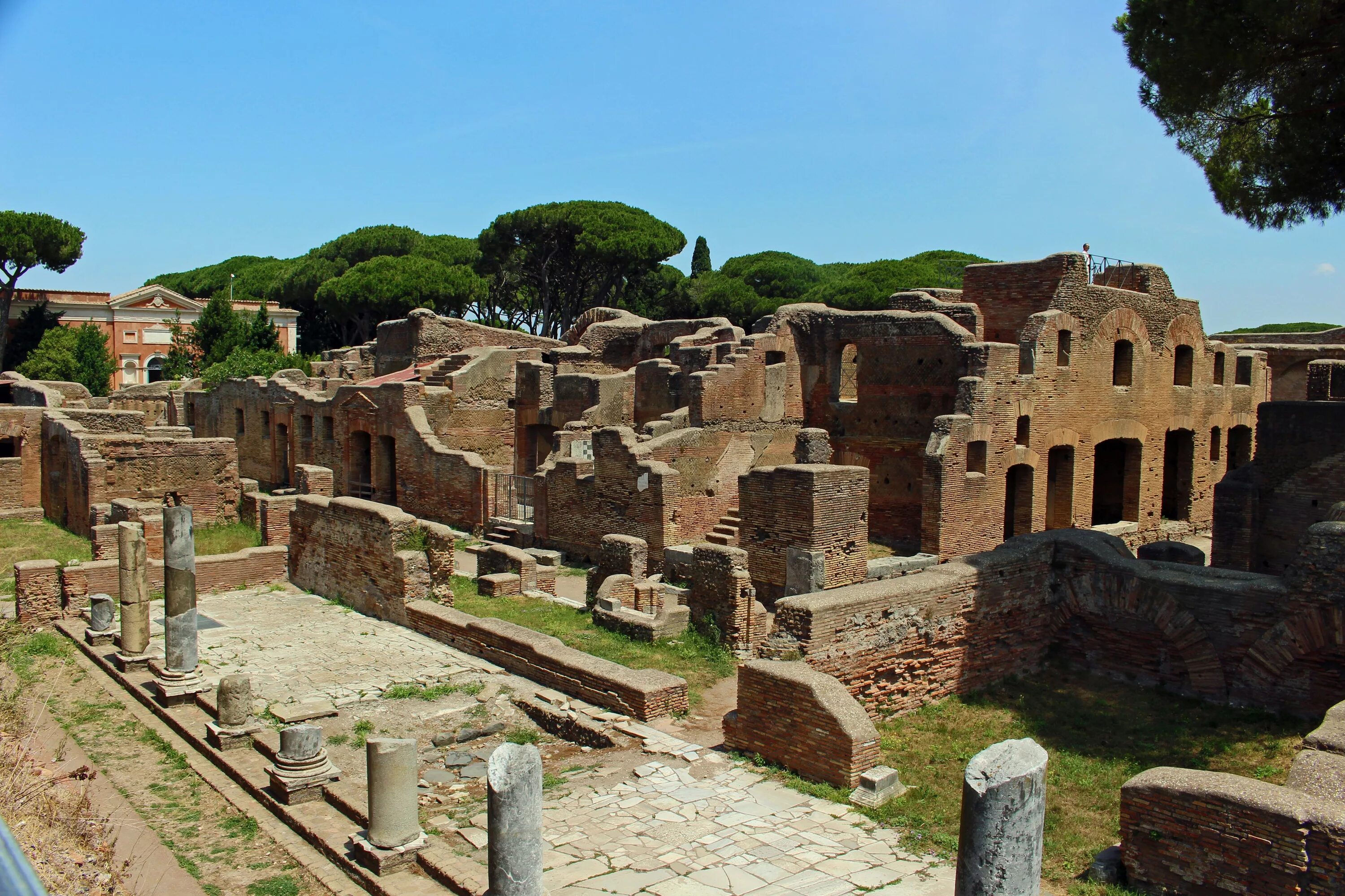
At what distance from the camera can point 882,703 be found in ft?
33.2

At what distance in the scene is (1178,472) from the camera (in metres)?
22.1

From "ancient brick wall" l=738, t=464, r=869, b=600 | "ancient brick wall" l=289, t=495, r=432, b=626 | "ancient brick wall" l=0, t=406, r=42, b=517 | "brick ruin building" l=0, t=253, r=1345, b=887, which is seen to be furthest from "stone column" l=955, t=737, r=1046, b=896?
"ancient brick wall" l=0, t=406, r=42, b=517

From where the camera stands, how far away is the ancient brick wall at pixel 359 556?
13.9 m

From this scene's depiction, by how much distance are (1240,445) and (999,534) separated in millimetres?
9124

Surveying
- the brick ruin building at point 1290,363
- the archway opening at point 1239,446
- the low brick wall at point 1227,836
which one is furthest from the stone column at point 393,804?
the brick ruin building at point 1290,363

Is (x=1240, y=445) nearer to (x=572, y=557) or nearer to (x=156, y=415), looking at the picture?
(x=572, y=557)

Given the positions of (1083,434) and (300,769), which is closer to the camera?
(300,769)

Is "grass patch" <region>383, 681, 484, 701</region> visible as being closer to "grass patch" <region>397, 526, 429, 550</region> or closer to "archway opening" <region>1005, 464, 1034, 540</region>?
"grass patch" <region>397, 526, 429, 550</region>

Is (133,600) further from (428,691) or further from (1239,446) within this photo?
(1239,446)

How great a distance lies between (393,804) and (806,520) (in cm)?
805

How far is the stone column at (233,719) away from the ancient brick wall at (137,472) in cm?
1105

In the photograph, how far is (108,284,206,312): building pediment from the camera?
169ft

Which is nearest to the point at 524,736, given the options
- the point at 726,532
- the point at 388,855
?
the point at 388,855

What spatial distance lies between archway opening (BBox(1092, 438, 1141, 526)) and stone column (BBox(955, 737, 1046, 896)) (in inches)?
654
